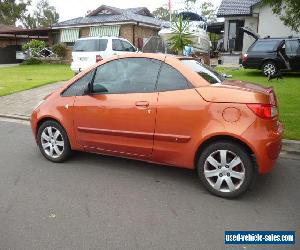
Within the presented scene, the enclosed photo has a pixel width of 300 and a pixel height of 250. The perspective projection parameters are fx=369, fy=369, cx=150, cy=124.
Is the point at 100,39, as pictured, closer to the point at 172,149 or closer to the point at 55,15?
the point at 172,149

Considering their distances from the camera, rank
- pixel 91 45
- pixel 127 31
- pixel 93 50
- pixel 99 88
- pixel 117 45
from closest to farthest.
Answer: pixel 99 88 → pixel 93 50 → pixel 91 45 → pixel 117 45 → pixel 127 31

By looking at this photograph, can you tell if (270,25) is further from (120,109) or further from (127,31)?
(120,109)

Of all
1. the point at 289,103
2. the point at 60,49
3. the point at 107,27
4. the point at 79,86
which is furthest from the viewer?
the point at 107,27

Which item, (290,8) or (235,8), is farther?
(235,8)

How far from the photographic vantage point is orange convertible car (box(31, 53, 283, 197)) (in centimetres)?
430

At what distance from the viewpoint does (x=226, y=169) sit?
14.4 feet

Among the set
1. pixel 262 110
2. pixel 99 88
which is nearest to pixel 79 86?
pixel 99 88

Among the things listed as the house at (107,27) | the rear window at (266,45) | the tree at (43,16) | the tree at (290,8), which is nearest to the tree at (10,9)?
the tree at (43,16)

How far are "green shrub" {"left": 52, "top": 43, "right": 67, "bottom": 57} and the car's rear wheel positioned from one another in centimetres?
2690

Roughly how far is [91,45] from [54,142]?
12.7 m

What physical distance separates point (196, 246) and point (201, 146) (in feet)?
4.58

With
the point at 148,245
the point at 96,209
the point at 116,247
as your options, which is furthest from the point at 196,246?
the point at 96,209

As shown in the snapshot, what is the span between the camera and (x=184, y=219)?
3951 millimetres

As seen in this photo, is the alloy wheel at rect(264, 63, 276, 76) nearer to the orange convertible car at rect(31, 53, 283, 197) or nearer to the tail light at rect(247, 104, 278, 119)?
the orange convertible car at rect(31, 53, 283, 197)
